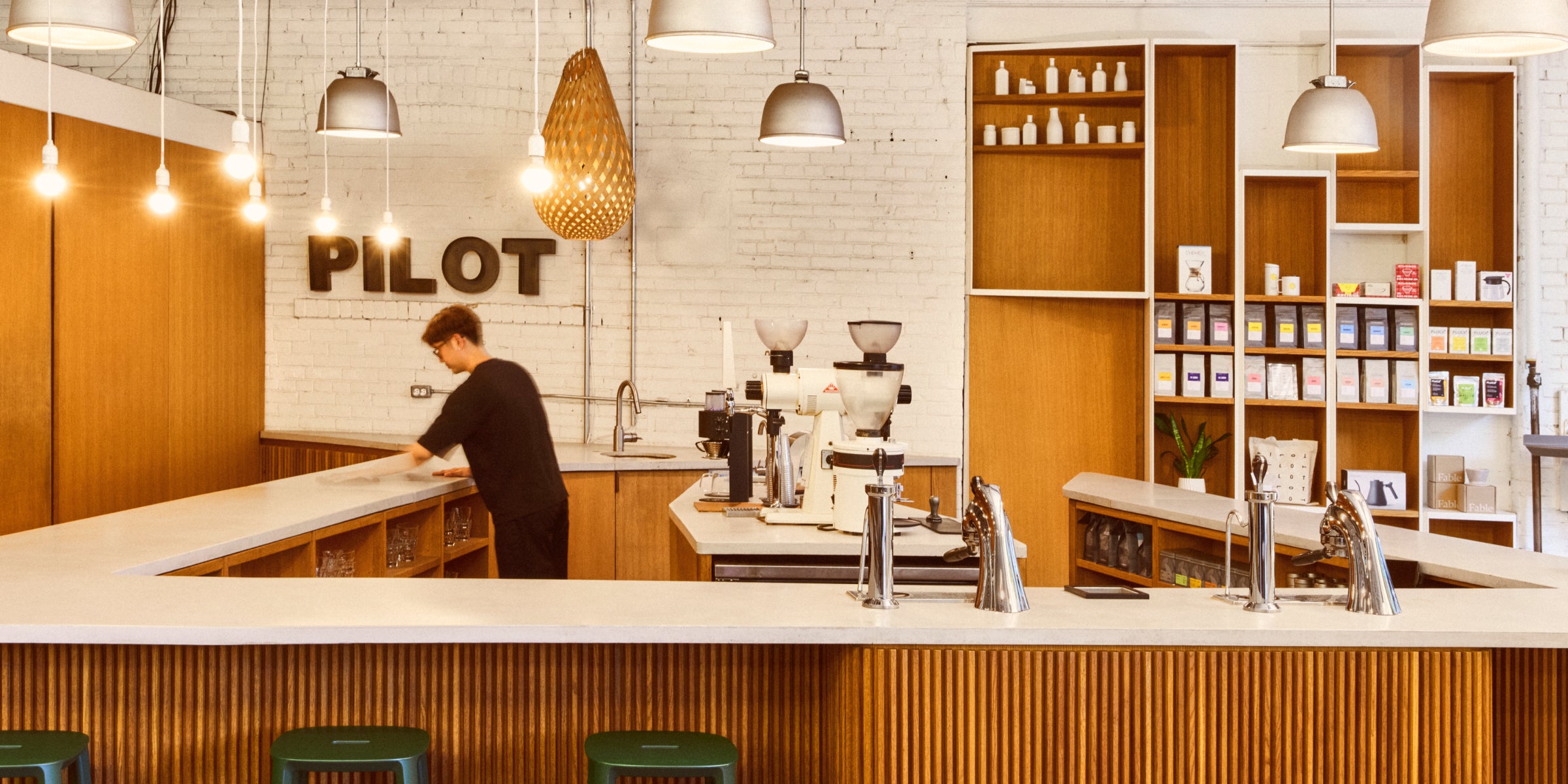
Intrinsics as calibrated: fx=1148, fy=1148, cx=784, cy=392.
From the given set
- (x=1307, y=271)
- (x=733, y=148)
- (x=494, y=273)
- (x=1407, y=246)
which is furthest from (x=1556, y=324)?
(x=494, y=273)

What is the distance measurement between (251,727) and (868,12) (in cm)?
554

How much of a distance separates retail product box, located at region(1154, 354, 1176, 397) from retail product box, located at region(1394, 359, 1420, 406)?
1171 millimetres

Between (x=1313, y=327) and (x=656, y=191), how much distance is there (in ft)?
12.6

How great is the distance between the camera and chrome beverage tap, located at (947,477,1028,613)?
2371 millimetres

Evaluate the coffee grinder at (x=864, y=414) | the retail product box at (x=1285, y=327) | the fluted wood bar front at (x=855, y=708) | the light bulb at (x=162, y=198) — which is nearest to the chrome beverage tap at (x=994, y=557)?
the fluted wood bar front at (x=855, y=708)

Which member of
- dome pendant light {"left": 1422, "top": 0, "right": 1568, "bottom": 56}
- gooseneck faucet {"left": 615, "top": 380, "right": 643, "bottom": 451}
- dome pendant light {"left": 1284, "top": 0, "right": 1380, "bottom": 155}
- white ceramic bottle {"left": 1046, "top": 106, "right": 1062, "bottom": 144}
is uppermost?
white ceramic bottle {"left": 1046, "top": 106, "right": 1062, "bottom": 144}

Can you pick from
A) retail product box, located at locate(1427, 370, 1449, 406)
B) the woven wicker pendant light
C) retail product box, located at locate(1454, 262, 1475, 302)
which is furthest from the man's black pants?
retail product box, located at locate(1454, 262, 1475, 302)

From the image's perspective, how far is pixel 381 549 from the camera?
421 cm

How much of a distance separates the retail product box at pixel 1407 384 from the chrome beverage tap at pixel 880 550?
196 inches

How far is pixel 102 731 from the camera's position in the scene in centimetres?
251

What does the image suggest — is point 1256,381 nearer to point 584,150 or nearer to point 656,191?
point 656,191

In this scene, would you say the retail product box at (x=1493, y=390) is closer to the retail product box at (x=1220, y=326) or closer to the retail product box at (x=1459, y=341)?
the retail product box at (x=1459, y=341)

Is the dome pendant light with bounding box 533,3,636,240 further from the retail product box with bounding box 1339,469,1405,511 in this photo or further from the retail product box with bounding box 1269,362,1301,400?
the retail product box with bounding box 1339,469,1405,511

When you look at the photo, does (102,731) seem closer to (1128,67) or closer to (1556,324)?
(1128,67)
